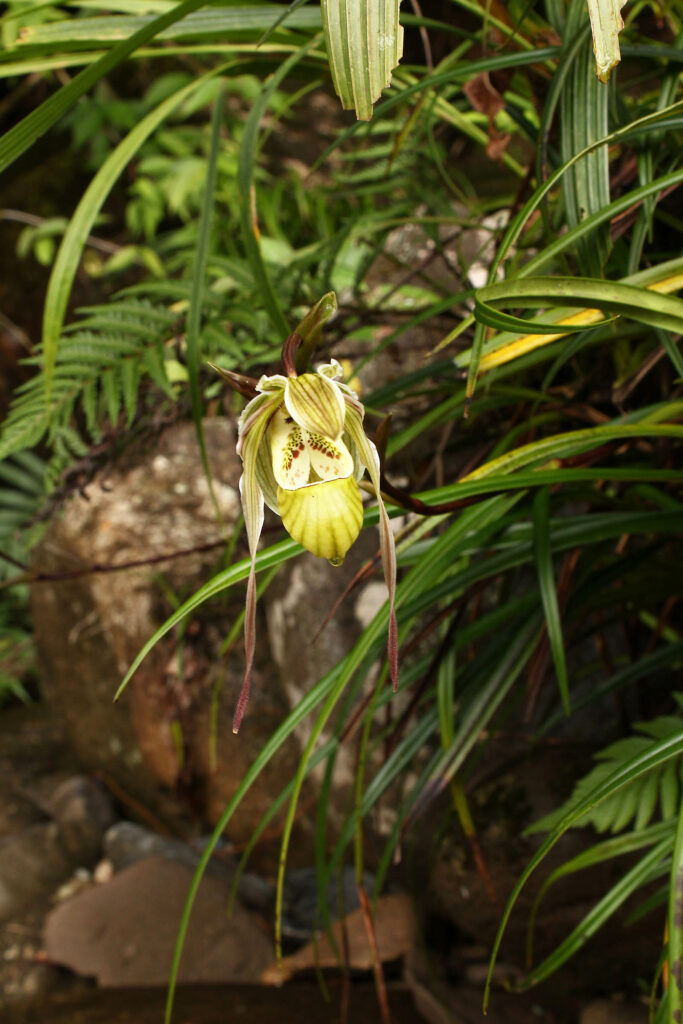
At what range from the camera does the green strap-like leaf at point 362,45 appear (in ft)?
→ 1.30

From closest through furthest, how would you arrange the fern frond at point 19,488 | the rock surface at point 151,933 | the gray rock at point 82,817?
the rock surface at point 151,933, the gray rock at point 82,817, the fern frond at point 19,488

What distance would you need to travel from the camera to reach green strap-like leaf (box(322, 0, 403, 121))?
396mm

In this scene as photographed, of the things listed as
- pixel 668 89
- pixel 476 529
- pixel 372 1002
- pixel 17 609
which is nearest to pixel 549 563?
pixel 476 529

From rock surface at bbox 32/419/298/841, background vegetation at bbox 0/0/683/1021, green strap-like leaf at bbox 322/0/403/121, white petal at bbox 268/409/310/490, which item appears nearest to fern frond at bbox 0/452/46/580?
rock surface at bbox 32/419/298/841

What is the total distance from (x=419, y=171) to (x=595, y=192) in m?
0.82

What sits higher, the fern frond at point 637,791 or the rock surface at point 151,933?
the fern frond at point 637,791

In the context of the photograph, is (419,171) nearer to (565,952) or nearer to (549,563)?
(549,563)

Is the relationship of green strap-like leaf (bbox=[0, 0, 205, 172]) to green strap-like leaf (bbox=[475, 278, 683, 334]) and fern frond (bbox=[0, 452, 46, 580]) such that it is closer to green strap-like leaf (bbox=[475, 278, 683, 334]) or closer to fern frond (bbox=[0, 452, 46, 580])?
green strap-like leaf (bbox=[475, 278, 683, 334])

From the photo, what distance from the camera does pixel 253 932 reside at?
59.1 inches

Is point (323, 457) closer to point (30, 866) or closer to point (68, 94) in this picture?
point (68, 94)

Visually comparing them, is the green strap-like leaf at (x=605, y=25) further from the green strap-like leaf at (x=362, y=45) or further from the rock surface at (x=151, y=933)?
the rock surface at (x=151, y=933)

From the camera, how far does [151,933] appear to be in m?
1.51

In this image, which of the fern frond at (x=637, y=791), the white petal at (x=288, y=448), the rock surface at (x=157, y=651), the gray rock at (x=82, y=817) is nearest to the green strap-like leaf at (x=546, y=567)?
the fern frond at (x=637, y=791)

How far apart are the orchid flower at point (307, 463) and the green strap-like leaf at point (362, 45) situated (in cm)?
12
